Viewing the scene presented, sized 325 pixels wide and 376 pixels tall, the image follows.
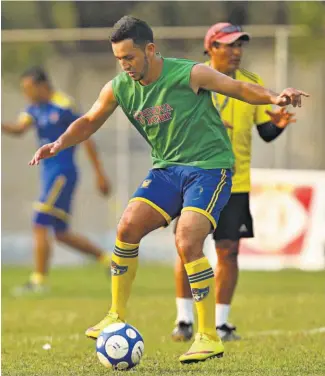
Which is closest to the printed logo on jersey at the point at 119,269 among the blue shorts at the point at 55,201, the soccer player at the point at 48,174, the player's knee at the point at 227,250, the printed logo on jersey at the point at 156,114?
the printed logo on jersey at the point at 156,114

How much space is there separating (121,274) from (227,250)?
1517 mm

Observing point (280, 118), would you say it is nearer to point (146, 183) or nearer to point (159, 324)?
point (146, 183)

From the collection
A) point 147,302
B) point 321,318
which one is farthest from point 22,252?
point 321,318

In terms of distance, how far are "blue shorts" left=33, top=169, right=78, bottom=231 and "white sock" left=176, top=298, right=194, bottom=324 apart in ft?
16.4

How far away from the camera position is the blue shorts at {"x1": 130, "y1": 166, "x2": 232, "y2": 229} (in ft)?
24.0

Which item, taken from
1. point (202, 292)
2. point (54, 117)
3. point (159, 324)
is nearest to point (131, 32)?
point (202, 292)

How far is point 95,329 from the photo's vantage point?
7.46 meters

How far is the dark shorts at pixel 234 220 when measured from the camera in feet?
28.8

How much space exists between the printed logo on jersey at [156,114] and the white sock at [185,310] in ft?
6.35

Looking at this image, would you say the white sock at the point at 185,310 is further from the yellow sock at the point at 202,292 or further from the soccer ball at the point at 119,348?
the soccer ball at the point at 119,348

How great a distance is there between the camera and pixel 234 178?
8.81m

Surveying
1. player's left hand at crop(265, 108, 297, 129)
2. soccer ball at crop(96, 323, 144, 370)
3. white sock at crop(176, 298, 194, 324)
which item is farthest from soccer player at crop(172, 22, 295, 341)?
soccer ball at crop(96, 323, 144, 370)

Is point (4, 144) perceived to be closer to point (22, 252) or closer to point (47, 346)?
point (22, 252)

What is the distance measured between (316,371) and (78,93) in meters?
10.6
